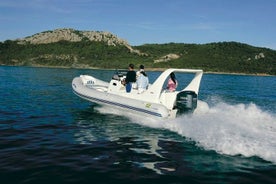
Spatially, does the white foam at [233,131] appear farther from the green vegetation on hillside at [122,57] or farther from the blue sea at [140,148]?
the green vegetation on hillside at [122,57]

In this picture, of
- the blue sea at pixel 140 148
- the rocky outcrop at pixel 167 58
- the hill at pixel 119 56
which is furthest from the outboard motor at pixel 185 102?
the rocky outcrop at pixel 167 58

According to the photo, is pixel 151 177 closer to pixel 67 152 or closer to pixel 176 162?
pixel 176 162

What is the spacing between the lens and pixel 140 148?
36.0ft

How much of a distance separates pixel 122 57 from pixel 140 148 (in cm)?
16073

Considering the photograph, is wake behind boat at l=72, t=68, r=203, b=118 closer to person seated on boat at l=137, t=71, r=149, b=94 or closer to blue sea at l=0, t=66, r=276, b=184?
person seated on boat at l=137, t=71, r=149, b=94

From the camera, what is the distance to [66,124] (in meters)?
14.6

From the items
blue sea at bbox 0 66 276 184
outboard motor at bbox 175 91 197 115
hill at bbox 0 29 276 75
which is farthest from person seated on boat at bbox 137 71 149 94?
hill at bbox 0 29 276 75

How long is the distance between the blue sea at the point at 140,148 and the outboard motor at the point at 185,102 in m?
0.31

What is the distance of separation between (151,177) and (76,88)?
1228 cm

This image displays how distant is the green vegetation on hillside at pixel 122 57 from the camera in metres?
150

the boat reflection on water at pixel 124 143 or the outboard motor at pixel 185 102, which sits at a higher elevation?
the outboard motor at pixel 185 102

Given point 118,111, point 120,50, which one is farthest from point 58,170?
point 120,50

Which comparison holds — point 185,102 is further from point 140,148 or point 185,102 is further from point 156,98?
point 140,148

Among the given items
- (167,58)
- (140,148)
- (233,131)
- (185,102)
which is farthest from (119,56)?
(140,148)
